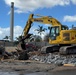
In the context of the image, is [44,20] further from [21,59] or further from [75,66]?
[75,66]

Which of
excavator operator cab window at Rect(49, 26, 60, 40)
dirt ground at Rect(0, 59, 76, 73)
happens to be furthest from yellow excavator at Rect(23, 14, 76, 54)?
dirt ground at Rect(0, 59, 76, 73)

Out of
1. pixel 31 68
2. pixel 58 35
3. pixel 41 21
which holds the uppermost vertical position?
pixel 41 21

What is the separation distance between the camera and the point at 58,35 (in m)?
30.2

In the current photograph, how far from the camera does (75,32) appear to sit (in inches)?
1160

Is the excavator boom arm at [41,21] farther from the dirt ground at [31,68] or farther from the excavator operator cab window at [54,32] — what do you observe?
the dirt ground at [31,68]

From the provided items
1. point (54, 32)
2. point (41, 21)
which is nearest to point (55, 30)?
point (54, 32)

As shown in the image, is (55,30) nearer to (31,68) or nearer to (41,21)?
(41,21)

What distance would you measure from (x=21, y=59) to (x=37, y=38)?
222ft

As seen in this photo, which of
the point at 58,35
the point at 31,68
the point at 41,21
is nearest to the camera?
the point at 31,68

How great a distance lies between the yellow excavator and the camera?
28969 mm

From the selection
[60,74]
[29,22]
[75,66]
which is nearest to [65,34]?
[29,22]

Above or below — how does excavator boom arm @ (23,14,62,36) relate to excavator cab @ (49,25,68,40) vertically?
above

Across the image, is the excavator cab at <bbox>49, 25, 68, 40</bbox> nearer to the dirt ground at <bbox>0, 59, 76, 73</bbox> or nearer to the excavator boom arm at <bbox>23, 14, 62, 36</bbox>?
the excavator boom arm at <bbox>23, 14, 62, 36</bbox>

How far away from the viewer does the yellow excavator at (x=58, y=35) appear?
2897 cm
